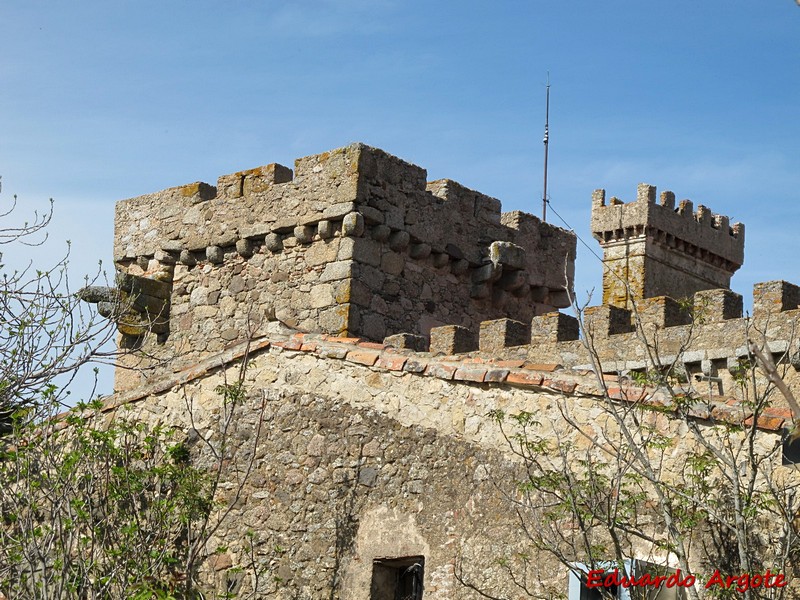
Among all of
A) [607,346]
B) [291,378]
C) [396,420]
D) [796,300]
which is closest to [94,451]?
[291,378]

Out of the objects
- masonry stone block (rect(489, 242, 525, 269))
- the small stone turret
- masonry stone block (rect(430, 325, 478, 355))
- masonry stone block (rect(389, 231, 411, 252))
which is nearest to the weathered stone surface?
masonry stone block (rect(389, 231, 411, 252))

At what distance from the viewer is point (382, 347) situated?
1034cm

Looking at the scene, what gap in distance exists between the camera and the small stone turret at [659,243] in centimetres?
2752

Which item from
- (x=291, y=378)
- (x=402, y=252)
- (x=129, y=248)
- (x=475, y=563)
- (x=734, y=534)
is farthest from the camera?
(x=129, y=248)

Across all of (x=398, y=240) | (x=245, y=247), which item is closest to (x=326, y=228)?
(x=398, y=240)

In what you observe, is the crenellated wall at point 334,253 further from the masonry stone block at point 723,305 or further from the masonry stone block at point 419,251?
the masonry stone block at point 723,305

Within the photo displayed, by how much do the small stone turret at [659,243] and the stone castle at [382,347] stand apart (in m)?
11.4

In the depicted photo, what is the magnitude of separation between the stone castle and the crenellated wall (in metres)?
0.02

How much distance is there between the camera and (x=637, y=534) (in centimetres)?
813

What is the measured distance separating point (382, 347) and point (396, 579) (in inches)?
62.2

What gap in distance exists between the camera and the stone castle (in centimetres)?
932

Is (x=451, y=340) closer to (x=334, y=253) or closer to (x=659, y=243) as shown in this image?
(x=334, y=253)

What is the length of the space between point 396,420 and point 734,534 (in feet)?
8.47

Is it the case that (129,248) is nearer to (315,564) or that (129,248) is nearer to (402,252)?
(402,252)
